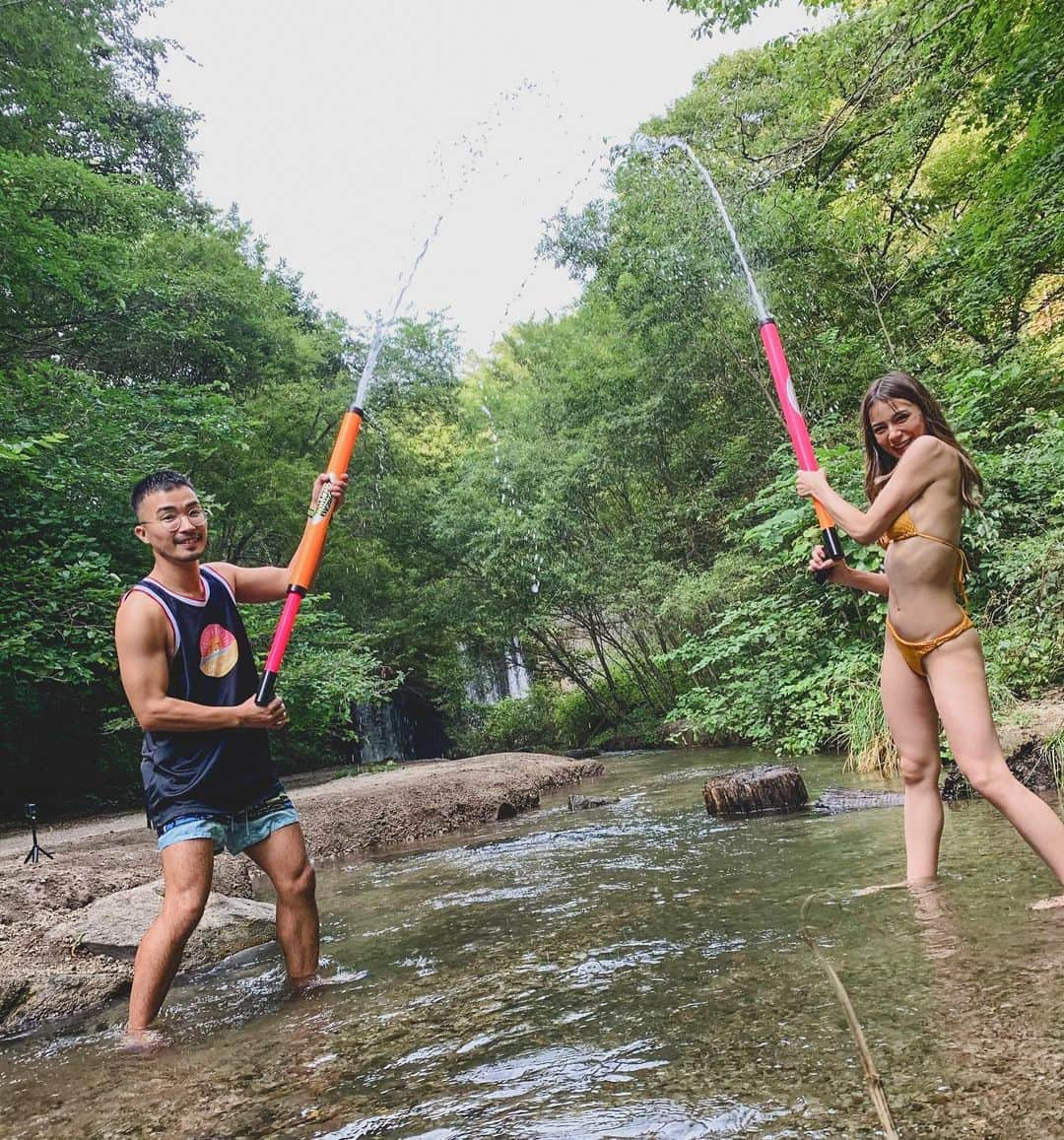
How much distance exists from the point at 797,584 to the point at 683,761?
3.36 metres

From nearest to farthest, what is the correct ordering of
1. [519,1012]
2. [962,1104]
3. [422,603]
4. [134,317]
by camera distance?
1. [962,1104]
2. [519,1012]
3. [134,317]
4. [422,603]

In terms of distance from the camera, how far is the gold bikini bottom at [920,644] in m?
2.80

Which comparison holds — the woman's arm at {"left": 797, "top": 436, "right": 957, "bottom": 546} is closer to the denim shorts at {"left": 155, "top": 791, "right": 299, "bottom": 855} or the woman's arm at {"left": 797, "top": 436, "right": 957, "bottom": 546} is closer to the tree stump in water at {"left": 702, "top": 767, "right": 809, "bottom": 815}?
Result: the denim shorts at {"left": 155, "top": 791, "right": 299, "bottom": 855}

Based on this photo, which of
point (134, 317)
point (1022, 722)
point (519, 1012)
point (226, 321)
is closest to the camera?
point (519, 1012)

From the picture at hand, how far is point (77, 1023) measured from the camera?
325cm

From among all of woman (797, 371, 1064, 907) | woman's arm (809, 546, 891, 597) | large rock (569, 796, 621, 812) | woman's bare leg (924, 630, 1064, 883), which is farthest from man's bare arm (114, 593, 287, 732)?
large rock (569, 796, 621, 812)

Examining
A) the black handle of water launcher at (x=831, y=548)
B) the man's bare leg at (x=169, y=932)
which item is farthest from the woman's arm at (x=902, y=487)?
the man's bare leg at (x=169, y=932)

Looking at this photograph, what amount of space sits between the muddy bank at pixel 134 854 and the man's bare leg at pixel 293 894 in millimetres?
953

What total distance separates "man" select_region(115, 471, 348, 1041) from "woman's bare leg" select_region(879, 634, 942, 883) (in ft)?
6.88

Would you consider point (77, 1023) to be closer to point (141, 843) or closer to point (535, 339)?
point (141, 843)

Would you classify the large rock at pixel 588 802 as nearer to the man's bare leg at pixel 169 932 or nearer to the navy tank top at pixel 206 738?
the navy tank top at pixel 206 738

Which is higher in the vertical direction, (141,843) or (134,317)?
(134,317)

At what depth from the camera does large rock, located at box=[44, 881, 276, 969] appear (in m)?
3.81

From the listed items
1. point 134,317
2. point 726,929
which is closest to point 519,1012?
point 726,929
